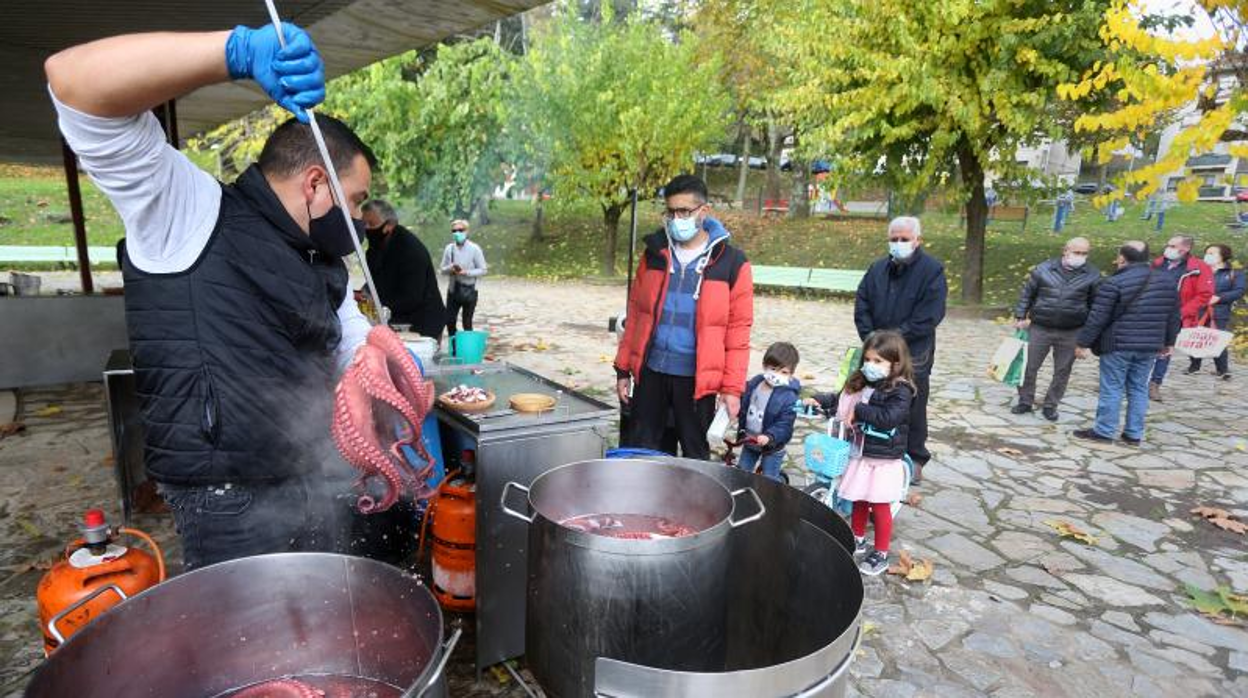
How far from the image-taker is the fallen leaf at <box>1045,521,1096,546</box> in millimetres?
4629

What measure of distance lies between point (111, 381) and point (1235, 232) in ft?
84.4

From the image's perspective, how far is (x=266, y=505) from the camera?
6.65 ft

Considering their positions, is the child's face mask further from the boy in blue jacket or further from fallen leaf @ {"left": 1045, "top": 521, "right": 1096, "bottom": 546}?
fallen leaf @ {"left": 1045, "top": 521, "right": 1096, "bottom": 546}

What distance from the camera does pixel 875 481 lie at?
13.1 feet

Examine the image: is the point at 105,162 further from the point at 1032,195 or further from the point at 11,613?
the point at 1032,195

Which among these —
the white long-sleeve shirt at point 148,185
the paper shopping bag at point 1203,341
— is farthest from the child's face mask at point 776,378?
the paper shopping bag at point 1203,341

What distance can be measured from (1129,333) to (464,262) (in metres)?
8.28

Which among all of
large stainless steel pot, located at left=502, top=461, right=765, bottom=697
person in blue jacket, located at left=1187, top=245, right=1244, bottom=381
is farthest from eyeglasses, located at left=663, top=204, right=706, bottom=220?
person in blue jacket, located at left=1187, top=245, right=1244, bottom=381

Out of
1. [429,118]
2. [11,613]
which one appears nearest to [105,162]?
[11,613]

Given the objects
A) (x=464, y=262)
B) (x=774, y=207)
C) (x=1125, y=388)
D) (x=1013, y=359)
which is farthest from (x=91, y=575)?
(x=774, y=207)

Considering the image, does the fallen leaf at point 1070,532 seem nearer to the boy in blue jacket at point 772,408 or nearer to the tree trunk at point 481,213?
the boy in blue jacket at point 772,408

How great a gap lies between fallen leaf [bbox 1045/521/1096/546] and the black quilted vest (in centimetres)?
513

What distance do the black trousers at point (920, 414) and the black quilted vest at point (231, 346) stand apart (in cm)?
448

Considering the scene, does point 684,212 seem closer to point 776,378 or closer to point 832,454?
point 776,378
